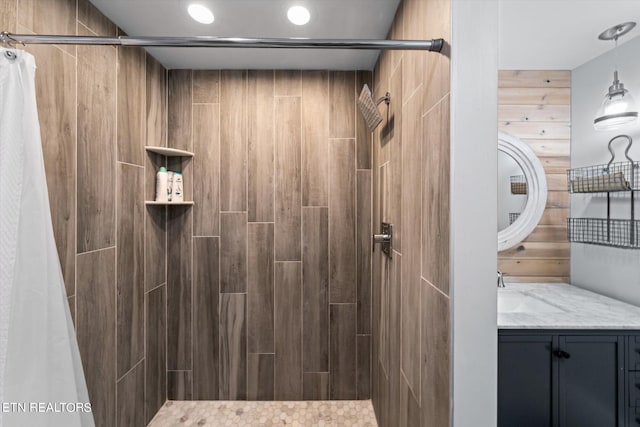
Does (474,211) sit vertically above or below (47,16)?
below

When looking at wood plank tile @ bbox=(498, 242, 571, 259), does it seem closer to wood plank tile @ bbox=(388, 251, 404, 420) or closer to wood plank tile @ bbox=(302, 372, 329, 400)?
wood plank tile @ bbox=(388, 251, 404, 420)

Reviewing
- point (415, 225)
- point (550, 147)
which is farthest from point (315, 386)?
point (550, 147)

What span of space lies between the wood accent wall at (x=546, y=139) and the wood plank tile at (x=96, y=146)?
233 centimetres

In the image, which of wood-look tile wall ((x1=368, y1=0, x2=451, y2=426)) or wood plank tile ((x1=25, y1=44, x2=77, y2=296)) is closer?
wood-look tile wall ((x1=368, y1=0, x2=451, y2=426))

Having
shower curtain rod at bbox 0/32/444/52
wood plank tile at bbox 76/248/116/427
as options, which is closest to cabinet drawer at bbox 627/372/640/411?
shower curtain rod at bbox 0/32/444/52

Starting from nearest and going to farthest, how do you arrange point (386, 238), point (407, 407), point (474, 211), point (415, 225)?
point (474, 211) < point (415, 225) < point (407, 407) < point (386, 238)

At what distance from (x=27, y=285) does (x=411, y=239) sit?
1.36 metres

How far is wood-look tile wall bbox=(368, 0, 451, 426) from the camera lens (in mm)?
942

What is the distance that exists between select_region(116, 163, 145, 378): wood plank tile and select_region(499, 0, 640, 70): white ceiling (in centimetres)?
217

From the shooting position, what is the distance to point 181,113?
213 cm

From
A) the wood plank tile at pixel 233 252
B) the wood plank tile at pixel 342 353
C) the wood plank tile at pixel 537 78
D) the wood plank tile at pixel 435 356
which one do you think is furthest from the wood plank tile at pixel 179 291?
the wood plank tile at pixel 537 78

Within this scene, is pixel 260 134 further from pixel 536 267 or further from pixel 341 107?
pixel 536 267

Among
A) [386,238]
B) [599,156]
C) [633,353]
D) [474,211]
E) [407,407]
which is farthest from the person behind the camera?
[599,156]

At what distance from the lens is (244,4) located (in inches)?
57.6
